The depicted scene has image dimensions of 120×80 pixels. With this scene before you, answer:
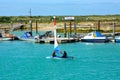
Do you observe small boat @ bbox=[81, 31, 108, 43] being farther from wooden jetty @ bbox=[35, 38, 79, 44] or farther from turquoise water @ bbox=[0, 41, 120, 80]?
wooden jetty @ bbox=[35, 38, 79, 44]

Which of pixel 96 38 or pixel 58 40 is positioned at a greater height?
pixel 96 38

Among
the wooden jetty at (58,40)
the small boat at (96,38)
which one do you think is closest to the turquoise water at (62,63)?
the small boat at (96,38)

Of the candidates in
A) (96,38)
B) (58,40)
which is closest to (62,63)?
(58,40)

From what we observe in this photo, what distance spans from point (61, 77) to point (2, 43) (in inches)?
1660

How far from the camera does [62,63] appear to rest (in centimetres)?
5638

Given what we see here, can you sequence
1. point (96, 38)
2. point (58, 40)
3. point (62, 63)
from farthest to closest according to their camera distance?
point (96, 38) < point (58, 40) < point (62, 63)

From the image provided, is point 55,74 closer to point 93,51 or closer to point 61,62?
point 61,62

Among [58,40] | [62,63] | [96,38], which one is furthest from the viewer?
[96,38]

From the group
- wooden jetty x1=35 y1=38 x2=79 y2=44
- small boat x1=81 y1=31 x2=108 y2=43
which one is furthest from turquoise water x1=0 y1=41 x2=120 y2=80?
wooden jetty x1=35 y1=38 x2=79 y2=44

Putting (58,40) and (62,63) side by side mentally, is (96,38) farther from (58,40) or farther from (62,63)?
(62,63)

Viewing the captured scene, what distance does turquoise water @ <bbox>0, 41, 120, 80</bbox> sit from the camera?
154 ft

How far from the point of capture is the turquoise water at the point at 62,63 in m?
46.8

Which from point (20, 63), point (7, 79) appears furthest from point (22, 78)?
Answer: point (20, 63)

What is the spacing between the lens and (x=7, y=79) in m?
44.8
